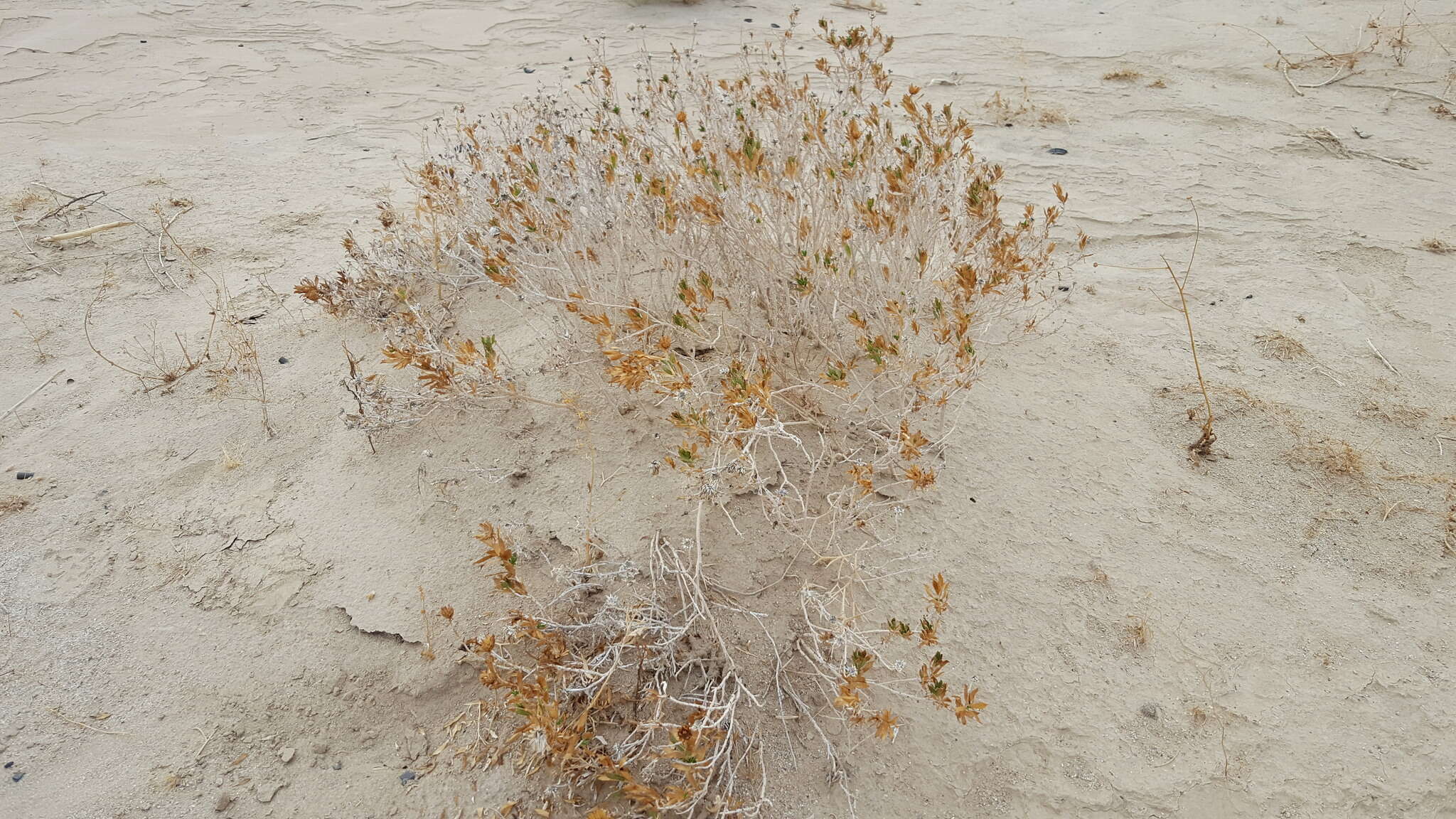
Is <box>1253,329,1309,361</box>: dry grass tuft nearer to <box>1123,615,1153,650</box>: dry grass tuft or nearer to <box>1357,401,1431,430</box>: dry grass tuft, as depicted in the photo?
<box>1357,401,1431,430</box>: dry grass tuft

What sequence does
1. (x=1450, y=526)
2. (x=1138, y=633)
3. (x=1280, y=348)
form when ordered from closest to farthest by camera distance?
(x=1138, y=633), (x=1450, y=526), (x=1280, y=348)

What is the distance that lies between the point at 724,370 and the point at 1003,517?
36.6 inches

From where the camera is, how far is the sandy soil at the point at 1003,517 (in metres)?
1.85

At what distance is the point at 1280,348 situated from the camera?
113 inches

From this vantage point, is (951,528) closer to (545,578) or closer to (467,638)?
(545,578)

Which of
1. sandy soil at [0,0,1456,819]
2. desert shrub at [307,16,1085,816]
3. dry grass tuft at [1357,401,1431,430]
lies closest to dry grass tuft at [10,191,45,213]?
sandy soil at [0,0,1456,819]

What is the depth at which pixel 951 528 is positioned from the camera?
2.26m

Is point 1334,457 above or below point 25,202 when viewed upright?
below

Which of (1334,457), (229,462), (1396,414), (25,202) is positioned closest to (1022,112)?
(1396,414)

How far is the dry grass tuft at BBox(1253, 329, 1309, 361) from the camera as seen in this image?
2.84 m

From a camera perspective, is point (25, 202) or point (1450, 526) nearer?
point (1450, 526)

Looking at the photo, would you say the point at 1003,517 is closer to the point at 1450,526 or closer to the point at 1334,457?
the point at 1334,457

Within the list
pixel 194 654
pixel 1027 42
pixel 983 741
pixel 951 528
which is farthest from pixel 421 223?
pixel 1027 42

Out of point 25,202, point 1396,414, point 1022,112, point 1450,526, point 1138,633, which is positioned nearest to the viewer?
point 1138,633
